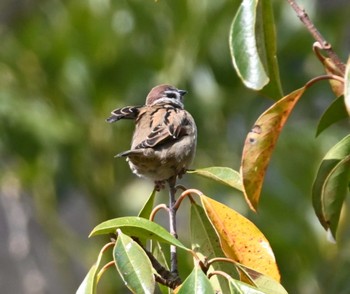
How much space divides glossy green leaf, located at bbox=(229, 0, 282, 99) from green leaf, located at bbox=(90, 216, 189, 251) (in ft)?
1.42

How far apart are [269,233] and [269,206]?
13 cm

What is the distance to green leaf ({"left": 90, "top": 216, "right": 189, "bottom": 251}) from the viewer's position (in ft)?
6.51

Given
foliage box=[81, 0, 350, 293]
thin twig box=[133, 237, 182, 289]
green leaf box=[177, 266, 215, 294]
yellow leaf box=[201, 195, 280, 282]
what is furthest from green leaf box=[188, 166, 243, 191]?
green leaf box=[177, 266, 215, 294]

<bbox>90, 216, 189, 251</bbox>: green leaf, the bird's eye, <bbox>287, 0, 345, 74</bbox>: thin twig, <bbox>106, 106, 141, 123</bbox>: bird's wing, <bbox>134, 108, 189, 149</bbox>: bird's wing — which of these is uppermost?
the bird's eye

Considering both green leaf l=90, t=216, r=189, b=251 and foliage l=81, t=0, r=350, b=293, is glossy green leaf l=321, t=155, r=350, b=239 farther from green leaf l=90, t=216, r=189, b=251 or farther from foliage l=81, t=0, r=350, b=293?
green leaf l=90, t=216, r=189, b=251

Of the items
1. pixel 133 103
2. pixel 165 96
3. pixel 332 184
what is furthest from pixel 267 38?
pixel 133 103

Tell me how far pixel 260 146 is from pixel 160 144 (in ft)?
2.62

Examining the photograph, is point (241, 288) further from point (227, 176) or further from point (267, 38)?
point (267, 38)

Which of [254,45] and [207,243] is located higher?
[254,45]

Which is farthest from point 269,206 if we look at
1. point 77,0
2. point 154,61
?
point 77,0

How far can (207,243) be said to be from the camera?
2312 millimetres

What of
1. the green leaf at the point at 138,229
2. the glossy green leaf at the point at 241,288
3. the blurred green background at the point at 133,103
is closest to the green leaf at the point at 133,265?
the green leaf at the point at 138,229

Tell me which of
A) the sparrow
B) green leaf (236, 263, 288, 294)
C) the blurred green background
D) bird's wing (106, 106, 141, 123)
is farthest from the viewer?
the blurred green background

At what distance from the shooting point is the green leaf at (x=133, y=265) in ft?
6.27
